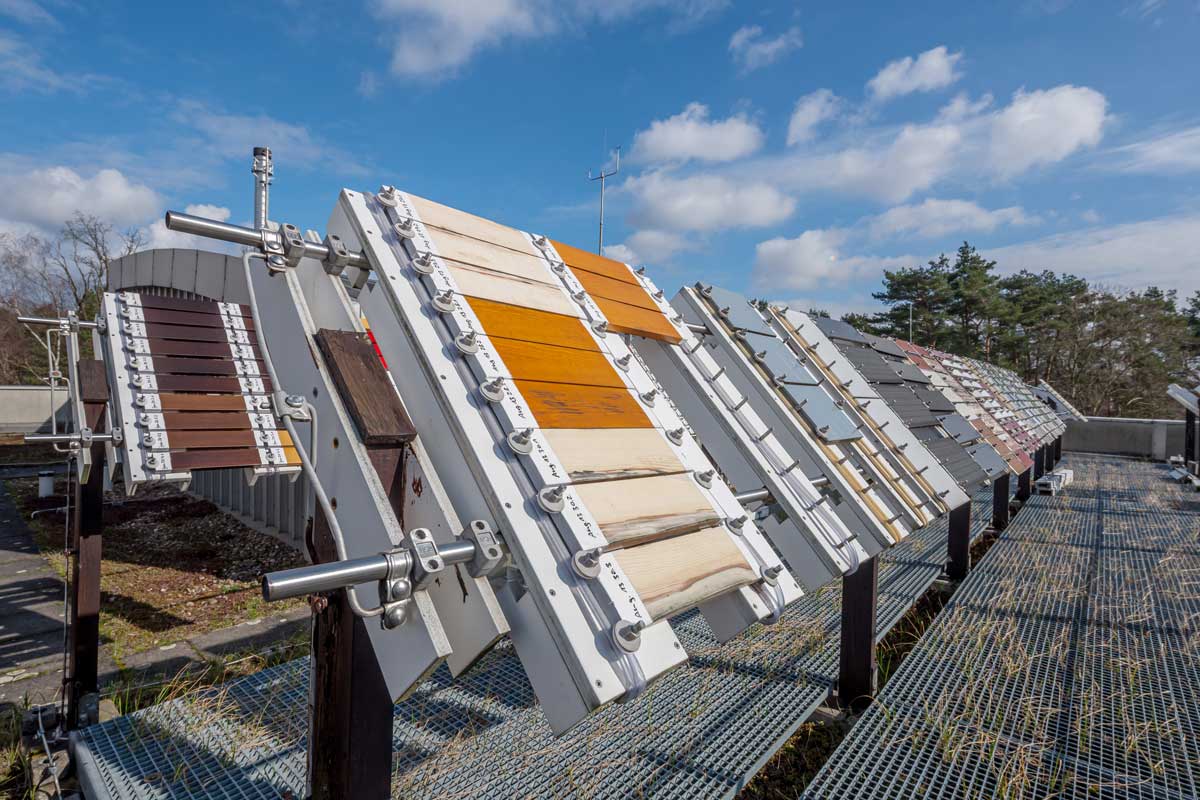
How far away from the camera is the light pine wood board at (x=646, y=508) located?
131 centimetres

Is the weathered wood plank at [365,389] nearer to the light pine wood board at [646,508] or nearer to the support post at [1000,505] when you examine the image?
the light pine wood board at [646,508]

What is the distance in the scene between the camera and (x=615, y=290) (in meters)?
2.38

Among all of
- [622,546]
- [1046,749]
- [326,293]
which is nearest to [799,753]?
[1046,749]

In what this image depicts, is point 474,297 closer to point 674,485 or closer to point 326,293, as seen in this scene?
point 326,293

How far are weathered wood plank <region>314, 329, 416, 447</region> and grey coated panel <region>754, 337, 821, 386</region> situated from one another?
2.24 meters

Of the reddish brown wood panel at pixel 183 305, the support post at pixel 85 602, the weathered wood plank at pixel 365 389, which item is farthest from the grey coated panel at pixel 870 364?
the support post at pixel 85 602

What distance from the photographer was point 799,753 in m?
3.18

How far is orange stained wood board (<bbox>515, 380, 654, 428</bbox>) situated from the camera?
57.9 inches

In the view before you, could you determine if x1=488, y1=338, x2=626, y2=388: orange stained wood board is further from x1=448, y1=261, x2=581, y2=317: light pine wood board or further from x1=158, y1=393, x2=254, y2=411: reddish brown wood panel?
x1=158, y1=393, x2=254, y2=411: reddish brown wood panel

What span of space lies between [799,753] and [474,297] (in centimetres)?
303

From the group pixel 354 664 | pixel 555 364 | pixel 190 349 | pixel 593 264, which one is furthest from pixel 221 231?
pixel 190 349

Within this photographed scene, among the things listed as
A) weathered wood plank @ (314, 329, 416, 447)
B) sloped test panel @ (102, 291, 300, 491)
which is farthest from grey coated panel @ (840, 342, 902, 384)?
sloped test panel @ (102, 291, 300, 491)

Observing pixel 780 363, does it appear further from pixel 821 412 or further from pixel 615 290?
pixel 615 290

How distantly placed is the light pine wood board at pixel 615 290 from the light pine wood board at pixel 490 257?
0.19 m
